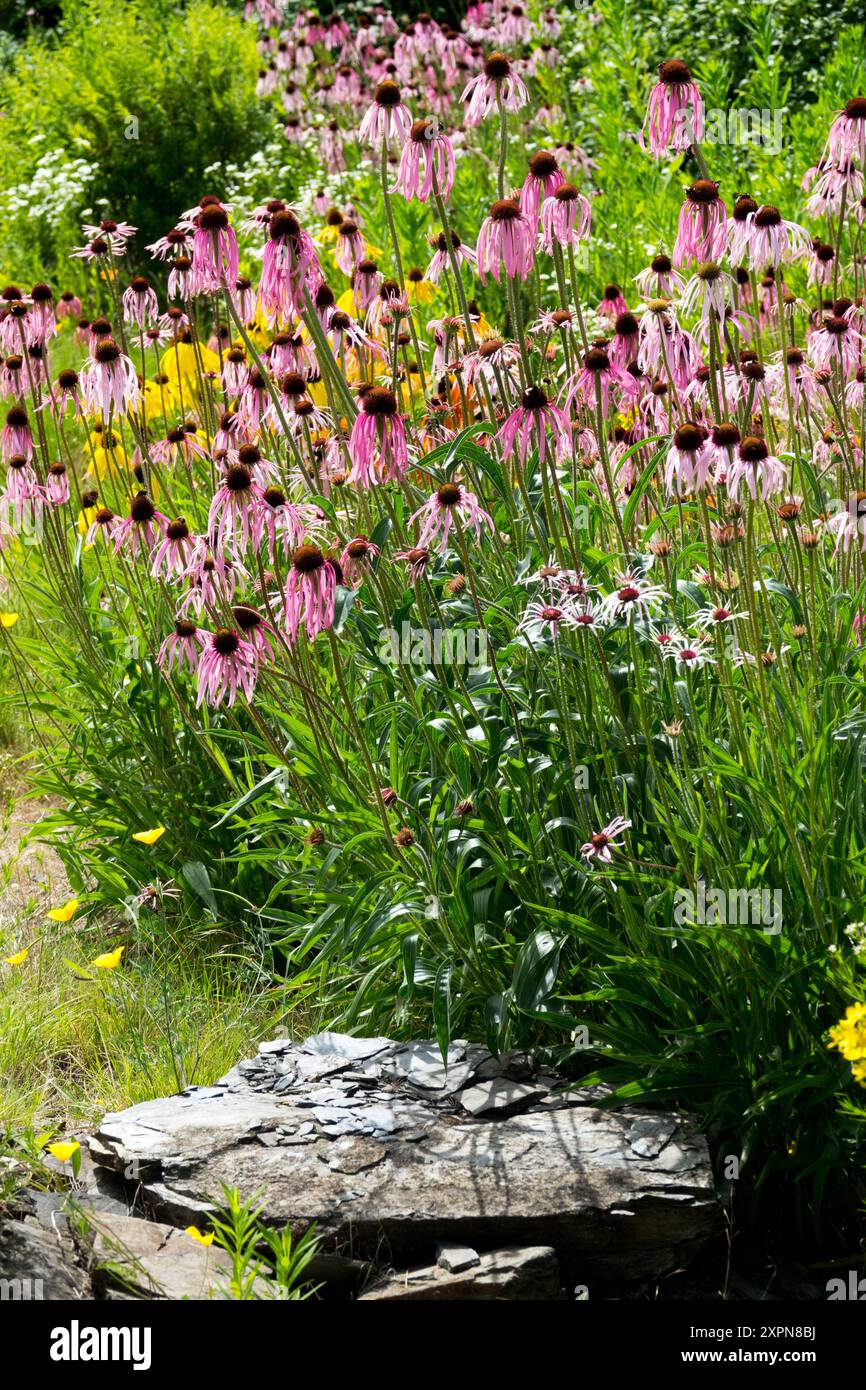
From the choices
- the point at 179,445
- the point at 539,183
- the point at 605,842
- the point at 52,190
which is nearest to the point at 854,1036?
the point at 605,842

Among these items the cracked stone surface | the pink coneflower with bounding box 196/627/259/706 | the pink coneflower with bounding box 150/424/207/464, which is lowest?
the cracked stone surface

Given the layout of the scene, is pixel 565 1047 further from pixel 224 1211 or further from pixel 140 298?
pixel 140 298

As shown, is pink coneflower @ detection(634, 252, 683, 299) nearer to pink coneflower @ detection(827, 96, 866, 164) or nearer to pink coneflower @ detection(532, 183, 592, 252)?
pink coneflower @ detection(532, 183, 592, 252)

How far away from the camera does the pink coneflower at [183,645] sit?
354cm

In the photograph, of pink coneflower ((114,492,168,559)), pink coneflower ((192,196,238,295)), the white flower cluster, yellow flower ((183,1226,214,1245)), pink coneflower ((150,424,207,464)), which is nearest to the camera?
yellow flower ((183,1226,214,1245))

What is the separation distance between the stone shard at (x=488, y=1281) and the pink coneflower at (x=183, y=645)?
149cm

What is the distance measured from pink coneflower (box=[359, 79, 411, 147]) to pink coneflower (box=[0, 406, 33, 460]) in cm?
114

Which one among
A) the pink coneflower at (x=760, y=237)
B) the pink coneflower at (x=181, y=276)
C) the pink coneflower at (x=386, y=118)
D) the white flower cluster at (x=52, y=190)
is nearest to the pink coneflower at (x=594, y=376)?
the pink coneflower at (x=760, y=237)

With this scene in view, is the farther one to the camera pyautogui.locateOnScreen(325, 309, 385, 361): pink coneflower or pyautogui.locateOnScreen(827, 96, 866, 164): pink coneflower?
pyautogui.locateOnScreen(325, 309, 385, 361): pink coneflower

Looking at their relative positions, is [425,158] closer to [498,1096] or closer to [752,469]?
[752,469]

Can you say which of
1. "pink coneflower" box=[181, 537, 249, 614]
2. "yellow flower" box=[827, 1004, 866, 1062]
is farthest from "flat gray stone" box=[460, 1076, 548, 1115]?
"pink coneflower" box=[181, 537, 249, 614]

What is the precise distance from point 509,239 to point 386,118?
0.51 meters

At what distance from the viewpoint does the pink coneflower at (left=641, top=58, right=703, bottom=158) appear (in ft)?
9.29

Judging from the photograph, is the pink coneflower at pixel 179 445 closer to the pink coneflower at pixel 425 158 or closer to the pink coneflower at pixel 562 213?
the pink coneflower at pixel 425 158
